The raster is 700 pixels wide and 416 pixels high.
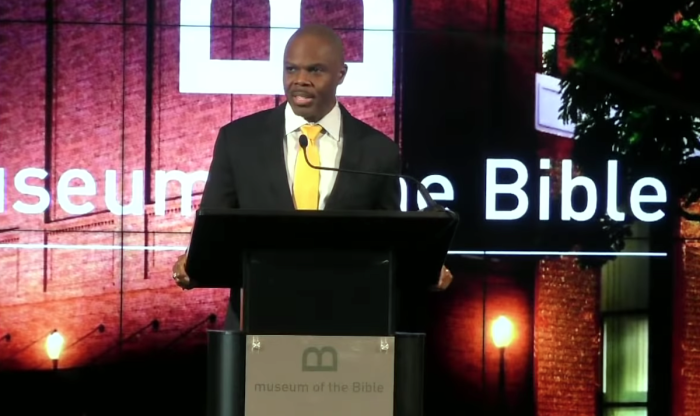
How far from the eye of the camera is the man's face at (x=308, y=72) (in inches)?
101

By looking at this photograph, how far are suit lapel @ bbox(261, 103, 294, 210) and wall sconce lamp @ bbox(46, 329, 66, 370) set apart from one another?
3.11 meters

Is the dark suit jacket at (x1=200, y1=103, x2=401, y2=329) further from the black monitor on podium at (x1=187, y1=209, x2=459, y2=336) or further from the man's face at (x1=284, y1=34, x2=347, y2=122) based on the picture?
the black monitor on podium at (x1=187, y1=209, x2=459, y2=336)

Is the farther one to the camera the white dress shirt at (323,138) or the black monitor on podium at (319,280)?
the white dress shirt at (323,138)

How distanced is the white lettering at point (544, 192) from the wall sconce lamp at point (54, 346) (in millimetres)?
2283

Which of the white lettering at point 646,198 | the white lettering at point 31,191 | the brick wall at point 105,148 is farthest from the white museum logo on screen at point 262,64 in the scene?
the white lettering at point 646,198

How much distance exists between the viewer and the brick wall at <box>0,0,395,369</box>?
17.6 feet

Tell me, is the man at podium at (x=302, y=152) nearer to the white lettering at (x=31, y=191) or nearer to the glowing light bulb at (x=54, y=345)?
the white lettering at (x=31, y=191)

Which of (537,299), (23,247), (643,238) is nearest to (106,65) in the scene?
(23,247)

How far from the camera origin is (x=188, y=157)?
5.39m

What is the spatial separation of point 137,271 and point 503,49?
1979 mm

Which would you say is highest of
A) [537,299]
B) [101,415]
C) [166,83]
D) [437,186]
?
[166,83]

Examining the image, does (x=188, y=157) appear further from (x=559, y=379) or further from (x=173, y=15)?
(x=559, y=379)

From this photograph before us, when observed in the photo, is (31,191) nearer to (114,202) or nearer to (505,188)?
(114,202)

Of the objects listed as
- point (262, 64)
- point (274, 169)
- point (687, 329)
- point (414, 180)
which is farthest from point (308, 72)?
point (687, 329)
